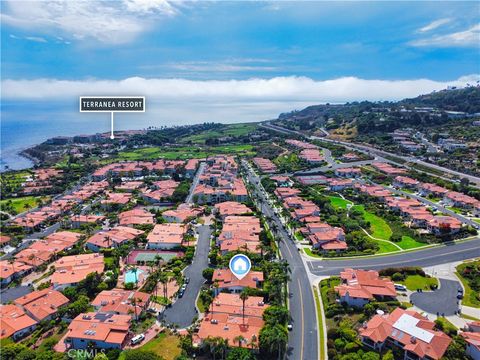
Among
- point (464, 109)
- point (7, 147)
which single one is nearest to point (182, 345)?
point (464, 109)

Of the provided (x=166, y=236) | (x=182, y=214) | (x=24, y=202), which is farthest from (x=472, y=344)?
(x=24, y=202)

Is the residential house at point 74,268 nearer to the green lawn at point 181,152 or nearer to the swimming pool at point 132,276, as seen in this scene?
the swimming pool at point 132,276

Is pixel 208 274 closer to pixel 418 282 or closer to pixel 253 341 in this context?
pixel 253 341

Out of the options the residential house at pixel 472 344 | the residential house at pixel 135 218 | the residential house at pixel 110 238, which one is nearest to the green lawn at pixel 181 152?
the residential house at pixel 135 218

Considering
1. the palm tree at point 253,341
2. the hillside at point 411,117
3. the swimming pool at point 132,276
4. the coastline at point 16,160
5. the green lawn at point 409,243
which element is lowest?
the coastline at point 16,160

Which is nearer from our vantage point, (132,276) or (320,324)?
(320,324)

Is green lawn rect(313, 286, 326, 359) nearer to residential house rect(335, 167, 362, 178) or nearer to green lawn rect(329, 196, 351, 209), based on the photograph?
green lawn rect(329, 196, 351, 209)

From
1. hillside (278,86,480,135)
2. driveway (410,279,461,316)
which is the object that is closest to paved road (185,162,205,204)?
driveway (410,279,461,316)
